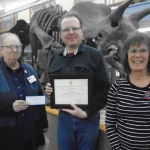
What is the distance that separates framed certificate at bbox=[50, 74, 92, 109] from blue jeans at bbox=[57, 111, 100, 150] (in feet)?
0.48

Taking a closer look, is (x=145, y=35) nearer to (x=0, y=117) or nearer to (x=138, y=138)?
(x=138, y=138)

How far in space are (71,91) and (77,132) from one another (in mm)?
318

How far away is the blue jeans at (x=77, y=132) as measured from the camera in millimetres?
1936

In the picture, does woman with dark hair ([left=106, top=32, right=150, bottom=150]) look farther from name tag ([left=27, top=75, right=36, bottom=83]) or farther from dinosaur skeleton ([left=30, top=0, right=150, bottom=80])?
dinosaur skeleton ([left=30, top=0, right=150, bottom=80])

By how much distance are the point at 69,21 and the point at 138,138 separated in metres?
0.94

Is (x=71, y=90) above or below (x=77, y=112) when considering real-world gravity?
above

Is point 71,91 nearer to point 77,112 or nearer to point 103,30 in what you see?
point 77,112

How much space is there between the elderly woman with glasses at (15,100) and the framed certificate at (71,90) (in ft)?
0.89

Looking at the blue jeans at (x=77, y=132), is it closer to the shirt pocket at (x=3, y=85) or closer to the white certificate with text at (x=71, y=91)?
the white certificate with text at (x=71, y=91)

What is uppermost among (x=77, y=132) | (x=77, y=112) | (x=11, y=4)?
(x=11, y=4)

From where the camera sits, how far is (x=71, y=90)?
6.09ft

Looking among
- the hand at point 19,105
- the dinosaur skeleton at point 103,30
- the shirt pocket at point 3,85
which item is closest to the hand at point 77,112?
the hand at point 19,105

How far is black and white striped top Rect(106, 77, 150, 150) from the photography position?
151 cm

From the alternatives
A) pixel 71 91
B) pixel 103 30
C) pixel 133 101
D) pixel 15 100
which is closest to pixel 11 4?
pixel 103 30
